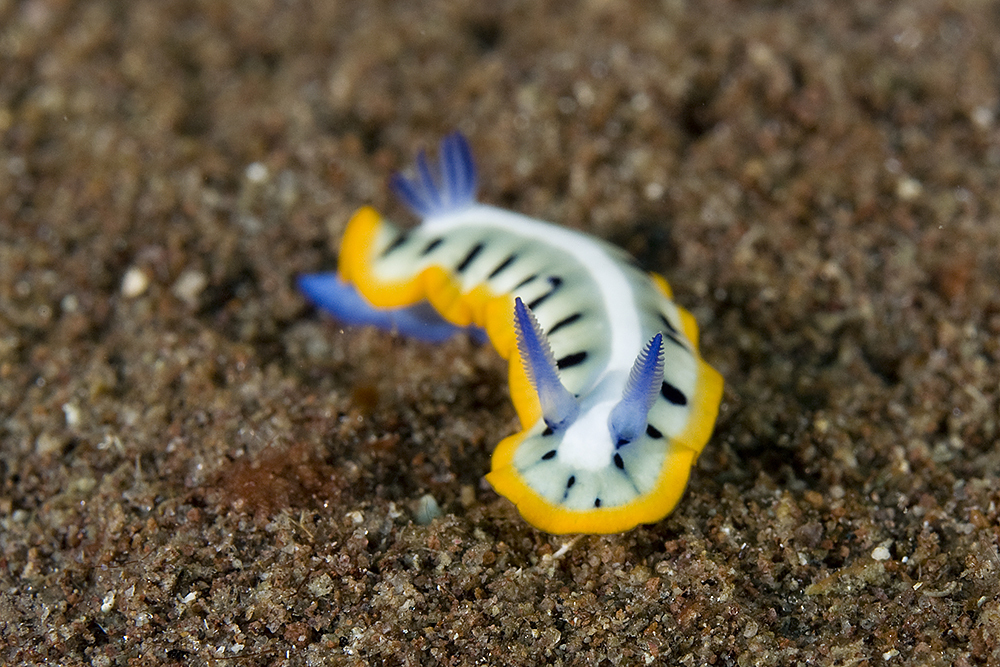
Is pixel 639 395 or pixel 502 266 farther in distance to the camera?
pixel 502 266

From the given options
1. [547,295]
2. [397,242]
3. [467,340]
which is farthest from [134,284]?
[547,295]

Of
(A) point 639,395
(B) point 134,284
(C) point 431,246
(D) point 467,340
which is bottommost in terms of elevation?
(D) point 467,340

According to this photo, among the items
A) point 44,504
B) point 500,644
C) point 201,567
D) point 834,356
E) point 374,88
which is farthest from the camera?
point 374,88

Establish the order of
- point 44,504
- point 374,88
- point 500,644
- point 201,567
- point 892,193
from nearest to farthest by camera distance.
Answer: point 500,644
point 201,567
point 44,504
point 892,193
point 374,88

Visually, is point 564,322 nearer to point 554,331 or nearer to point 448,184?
point 554,331

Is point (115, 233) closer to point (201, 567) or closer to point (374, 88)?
point (374, 88)

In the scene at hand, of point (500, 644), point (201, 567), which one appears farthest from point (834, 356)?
point (201, 567)

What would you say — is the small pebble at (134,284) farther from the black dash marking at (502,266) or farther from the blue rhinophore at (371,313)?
the black dash marking at (502,266)
